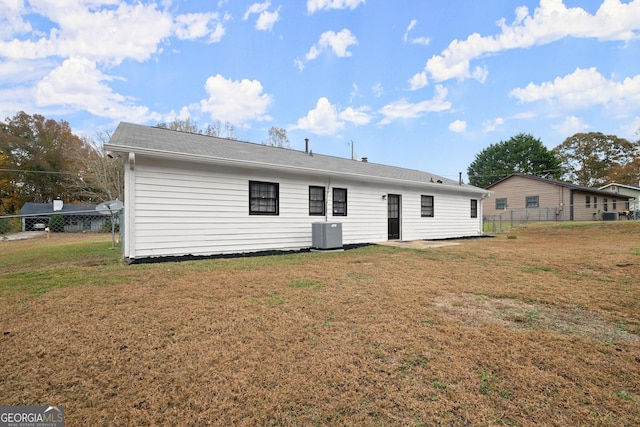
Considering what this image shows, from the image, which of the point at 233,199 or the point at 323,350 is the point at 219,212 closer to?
the point at 233,199

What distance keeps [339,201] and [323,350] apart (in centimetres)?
805

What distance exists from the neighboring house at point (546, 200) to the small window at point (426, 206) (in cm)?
1333

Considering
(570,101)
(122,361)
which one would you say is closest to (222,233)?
(122,361)

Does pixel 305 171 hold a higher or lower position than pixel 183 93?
lower

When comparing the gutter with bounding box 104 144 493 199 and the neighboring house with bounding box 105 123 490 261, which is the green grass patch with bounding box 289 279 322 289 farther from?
the gutter with bounding box 104 144 493 199

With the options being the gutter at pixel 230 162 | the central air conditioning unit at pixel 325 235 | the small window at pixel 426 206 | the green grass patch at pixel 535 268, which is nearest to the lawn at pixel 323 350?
the green grass patch at pixel 535 268

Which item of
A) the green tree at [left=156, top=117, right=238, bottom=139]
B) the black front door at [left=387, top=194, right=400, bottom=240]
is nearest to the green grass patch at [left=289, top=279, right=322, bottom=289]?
the black front door at [left=387, top=194, right=400, bottom=240]

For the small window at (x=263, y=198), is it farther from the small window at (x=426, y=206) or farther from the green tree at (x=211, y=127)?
the green tree at (x=211, y=127)

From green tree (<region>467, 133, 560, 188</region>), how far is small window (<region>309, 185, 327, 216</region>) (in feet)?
129

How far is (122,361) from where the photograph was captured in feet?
7.80

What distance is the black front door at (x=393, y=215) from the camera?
12047mm

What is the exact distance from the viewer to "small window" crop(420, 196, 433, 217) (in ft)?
43.0

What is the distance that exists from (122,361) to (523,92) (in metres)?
23.3

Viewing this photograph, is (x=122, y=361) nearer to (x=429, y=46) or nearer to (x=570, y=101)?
(x=429, y=46)
